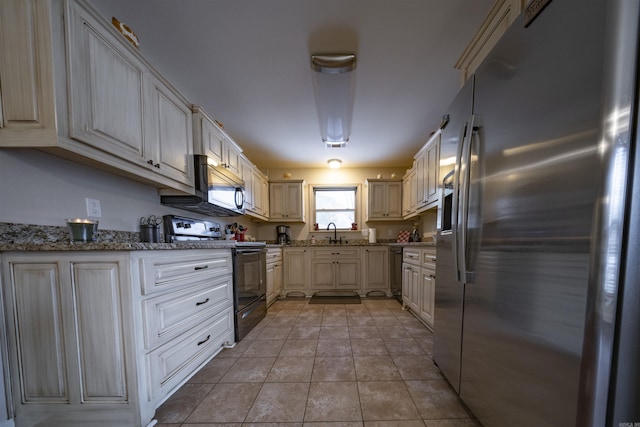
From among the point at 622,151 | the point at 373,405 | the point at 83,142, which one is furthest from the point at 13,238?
the point at 622,151

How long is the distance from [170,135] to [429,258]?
2.61 metres

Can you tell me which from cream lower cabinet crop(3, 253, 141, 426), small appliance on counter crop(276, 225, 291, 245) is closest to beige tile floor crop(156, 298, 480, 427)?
cream lower cabinet crop(3, 253, 141, 426)

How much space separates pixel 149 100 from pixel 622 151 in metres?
2.27

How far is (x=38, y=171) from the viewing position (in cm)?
114

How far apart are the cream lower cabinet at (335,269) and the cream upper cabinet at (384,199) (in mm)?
853

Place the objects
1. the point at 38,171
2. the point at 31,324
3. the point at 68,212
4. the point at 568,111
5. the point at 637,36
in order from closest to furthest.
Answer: the point at 637,36, the point at 568,111, the point at 31,324, the point at 38,171, the point at 68,212

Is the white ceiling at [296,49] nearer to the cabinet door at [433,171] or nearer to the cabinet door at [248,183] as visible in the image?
the cabinet door at [433,171]

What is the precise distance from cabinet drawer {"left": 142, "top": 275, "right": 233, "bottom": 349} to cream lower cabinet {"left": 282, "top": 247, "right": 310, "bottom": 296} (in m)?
1.96

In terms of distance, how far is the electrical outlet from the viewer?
1373 millimetres

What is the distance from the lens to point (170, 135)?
1.73 metres

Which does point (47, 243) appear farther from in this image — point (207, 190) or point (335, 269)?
point (335, 269)

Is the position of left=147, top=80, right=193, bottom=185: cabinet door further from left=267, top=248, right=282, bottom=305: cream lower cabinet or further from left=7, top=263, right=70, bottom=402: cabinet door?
left=267, top=248, right=282, bottom=305: cream lower cabinet

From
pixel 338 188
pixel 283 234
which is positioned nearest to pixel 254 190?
pixel 283 234

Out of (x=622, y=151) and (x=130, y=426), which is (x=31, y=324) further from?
(x=622, y=151)
